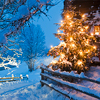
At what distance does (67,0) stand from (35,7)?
6.32 m

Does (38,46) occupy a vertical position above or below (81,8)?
below

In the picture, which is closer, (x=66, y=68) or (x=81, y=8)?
(x=66, y=68)

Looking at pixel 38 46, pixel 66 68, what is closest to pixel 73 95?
pixel 66 68

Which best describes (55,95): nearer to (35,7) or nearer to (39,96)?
(39,96)

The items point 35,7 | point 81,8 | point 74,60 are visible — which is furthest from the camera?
point 81,8

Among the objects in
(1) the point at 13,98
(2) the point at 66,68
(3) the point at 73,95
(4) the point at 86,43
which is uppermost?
(4) the point at 86,43

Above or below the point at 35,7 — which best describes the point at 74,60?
below

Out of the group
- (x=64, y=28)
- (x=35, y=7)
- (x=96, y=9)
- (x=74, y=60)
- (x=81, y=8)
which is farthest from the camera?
(x=81, y=8)

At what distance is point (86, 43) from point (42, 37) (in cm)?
1571

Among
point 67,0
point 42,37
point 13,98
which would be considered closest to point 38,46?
point 42,37

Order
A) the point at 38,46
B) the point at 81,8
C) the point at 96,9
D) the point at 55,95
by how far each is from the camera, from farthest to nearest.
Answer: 1. the point at 38,46
2. the point at 81,8
3. the point at 96,9
4. the point at 55,95

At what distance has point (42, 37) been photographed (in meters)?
20.4

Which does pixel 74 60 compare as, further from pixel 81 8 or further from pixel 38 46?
pixel 38 46

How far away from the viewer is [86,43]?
17.6 feet
